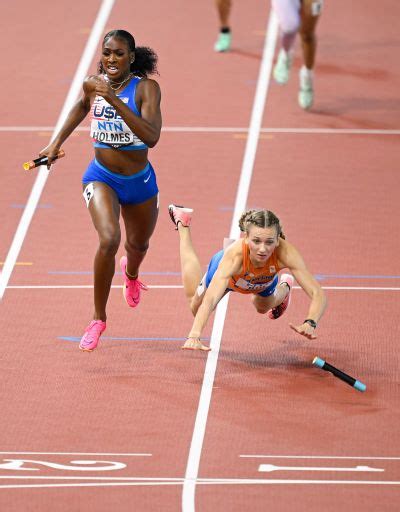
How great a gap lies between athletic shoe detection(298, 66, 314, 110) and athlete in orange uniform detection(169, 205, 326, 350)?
14.4 ft

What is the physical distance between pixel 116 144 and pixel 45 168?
3653 millimetres

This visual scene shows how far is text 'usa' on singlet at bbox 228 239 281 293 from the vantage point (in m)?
8.30

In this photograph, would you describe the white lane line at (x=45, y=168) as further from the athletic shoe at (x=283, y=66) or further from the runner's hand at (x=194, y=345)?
the runner's hand at (x=194, y=345)

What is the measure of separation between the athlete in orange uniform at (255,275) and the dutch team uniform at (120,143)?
2.25ft

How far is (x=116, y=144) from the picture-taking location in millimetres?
8438

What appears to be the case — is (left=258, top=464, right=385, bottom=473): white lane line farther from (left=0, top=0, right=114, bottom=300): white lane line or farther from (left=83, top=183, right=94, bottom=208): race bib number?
(left=0, top=0, right=114, bottom=300): white lane line

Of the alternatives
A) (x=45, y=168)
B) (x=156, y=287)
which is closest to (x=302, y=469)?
(x=156, y=287)

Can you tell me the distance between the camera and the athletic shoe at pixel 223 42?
14234mm

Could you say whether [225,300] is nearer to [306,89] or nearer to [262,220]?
[262,220]

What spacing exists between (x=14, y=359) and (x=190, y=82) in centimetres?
554

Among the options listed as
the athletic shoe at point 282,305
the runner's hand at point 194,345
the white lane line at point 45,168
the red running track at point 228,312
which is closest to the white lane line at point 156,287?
the red running track at point 228,312

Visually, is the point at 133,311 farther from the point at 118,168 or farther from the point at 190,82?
the point at 190,82

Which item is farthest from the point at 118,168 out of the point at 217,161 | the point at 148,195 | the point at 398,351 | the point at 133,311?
the point at 217,161

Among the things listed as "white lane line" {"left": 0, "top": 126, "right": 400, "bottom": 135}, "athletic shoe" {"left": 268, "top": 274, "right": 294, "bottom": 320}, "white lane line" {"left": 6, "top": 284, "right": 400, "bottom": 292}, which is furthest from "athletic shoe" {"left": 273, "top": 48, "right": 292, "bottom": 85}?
"athletic shoe" {"left": 268, "top": 274, "right": 294, "bottom": 320}
